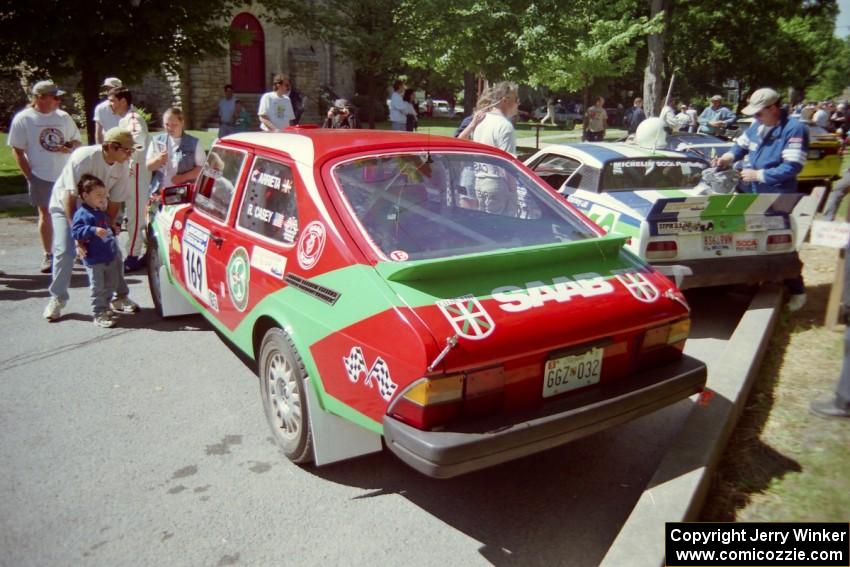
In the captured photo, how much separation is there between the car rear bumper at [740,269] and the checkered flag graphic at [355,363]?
3.38 meters

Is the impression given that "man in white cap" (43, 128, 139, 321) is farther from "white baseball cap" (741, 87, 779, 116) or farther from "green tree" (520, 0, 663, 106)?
"green tree" (520, 0, 663, 106)

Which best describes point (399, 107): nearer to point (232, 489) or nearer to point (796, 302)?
point (796, 302)

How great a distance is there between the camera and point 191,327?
5855 mm

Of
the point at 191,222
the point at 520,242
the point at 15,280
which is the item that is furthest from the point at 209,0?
the point at 520,242

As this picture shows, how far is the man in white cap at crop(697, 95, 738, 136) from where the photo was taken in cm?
1709

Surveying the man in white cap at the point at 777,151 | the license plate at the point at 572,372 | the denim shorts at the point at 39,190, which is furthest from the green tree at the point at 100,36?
the license plate at the point at 572,372

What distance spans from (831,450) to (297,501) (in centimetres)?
283

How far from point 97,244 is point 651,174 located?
504 centimetres

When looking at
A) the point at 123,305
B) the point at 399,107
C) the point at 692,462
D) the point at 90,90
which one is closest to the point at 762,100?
the point at 692,462

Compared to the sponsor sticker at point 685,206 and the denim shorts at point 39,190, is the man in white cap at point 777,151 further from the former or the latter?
the denim shorts at point 39,190

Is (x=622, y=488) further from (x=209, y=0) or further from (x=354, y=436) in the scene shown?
(x=209, y=0)

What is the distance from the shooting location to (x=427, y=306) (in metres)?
2.90

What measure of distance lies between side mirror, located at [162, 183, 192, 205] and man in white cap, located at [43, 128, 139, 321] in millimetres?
1124

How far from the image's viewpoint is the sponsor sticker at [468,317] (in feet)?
9.29
